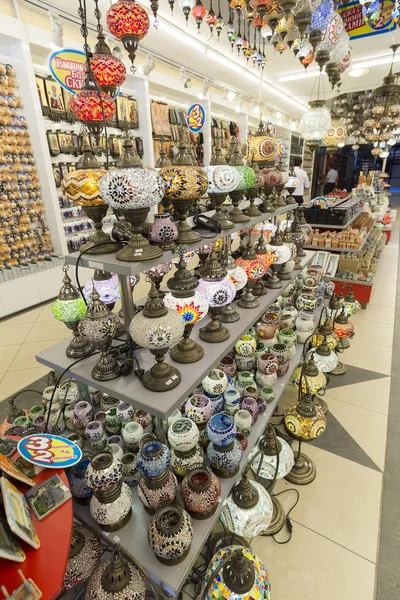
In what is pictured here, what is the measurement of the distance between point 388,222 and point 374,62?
3.20m

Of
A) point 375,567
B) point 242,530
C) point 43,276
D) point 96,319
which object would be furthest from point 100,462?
point 43,276

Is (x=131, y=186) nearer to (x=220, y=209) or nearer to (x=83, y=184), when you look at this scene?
(x=83, y=184)

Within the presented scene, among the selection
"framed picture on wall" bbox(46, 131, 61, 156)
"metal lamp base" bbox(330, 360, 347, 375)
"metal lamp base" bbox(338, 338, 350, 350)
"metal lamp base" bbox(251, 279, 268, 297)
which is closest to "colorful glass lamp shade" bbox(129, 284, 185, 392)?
"metal lamp base" bbox(251, 279, 268, 297)

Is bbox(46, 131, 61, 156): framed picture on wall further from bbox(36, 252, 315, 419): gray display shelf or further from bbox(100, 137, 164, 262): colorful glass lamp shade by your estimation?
bbox(100, 137, 164, 262): colorful glass lamp shade

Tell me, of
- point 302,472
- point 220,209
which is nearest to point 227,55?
point 220,209

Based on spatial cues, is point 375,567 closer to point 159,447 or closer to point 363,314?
point 159,447

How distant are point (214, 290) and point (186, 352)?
293 millimetres

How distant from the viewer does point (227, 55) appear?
5480 mm

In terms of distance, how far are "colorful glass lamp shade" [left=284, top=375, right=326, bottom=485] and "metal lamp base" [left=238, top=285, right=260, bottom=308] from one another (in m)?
0.55

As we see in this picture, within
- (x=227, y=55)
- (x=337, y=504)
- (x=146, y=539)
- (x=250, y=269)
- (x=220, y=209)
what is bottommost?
(x=337, y=504)

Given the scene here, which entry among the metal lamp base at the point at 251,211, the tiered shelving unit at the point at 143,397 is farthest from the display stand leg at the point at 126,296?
the metal lamp base at the point at 251,211

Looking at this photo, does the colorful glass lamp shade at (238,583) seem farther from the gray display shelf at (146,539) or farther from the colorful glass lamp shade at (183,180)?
the colorful glass lamp shade at (183,180)

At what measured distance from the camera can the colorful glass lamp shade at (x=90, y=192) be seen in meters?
1.08

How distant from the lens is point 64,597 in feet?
4.19
